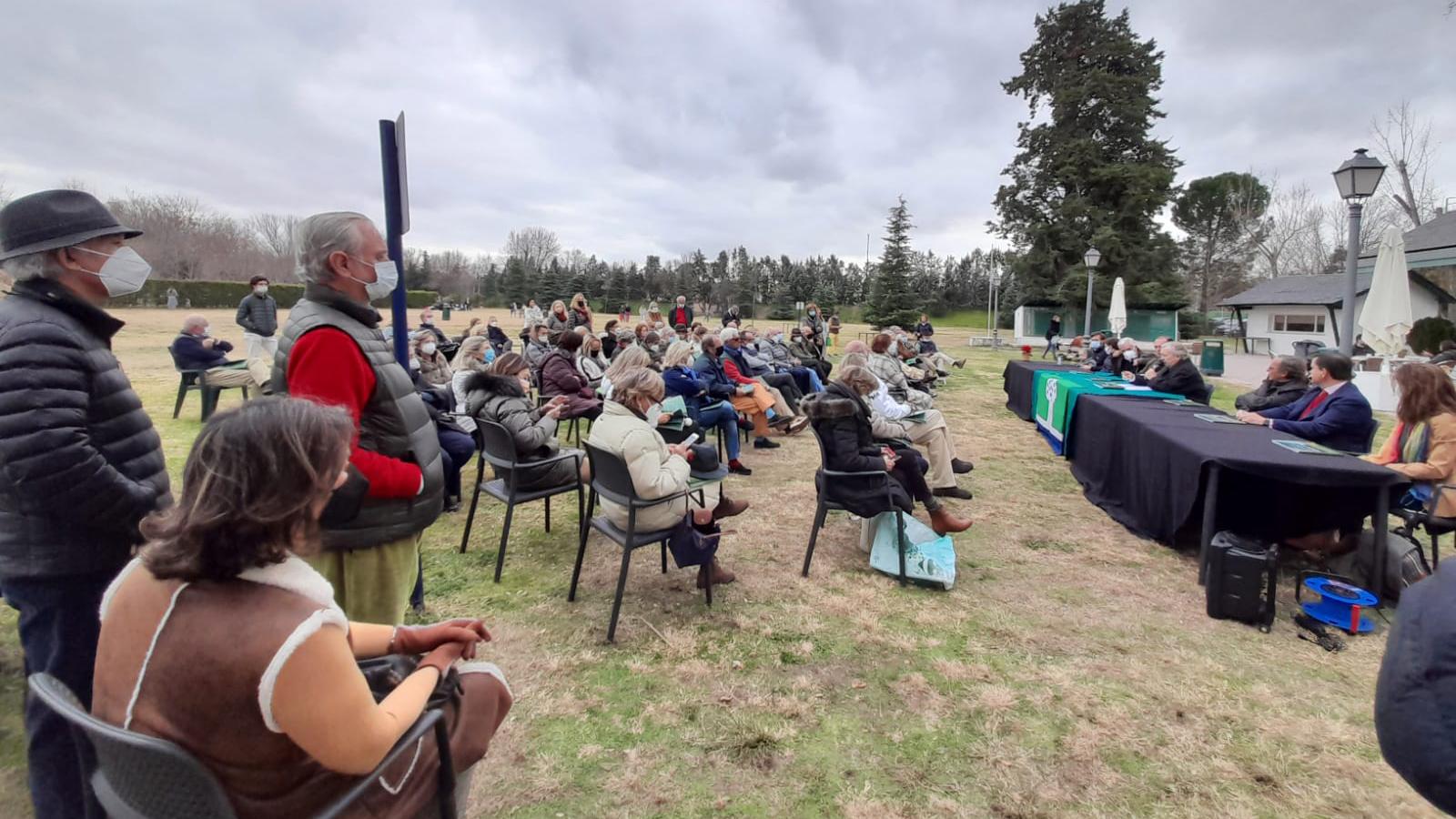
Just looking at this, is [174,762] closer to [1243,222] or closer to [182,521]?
[182,521]

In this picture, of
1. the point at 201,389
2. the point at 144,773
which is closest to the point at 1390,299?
the point at 144,773

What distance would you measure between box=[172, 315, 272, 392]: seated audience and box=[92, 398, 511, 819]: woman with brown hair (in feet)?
26.0

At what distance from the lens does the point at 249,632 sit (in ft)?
3.50

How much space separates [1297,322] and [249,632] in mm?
37378

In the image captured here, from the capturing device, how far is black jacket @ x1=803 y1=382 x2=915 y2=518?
3.90m

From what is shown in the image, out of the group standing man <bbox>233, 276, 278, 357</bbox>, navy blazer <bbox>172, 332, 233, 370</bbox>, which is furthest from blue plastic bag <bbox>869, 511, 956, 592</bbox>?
standing man <bbox>233, 276, 278, 357</bbox>

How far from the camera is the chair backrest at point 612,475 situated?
321 centimetres

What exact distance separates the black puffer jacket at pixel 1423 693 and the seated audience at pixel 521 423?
3665mm

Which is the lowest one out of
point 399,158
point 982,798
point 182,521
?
point 982,798

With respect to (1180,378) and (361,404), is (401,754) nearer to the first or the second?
(361,404)

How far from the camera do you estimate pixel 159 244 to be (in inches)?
1783

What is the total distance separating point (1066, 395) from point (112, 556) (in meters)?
7.71

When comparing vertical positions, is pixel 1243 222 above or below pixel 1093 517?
above

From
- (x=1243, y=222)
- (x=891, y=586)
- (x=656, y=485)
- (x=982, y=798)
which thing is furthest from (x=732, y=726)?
(x=1243, y=222)
